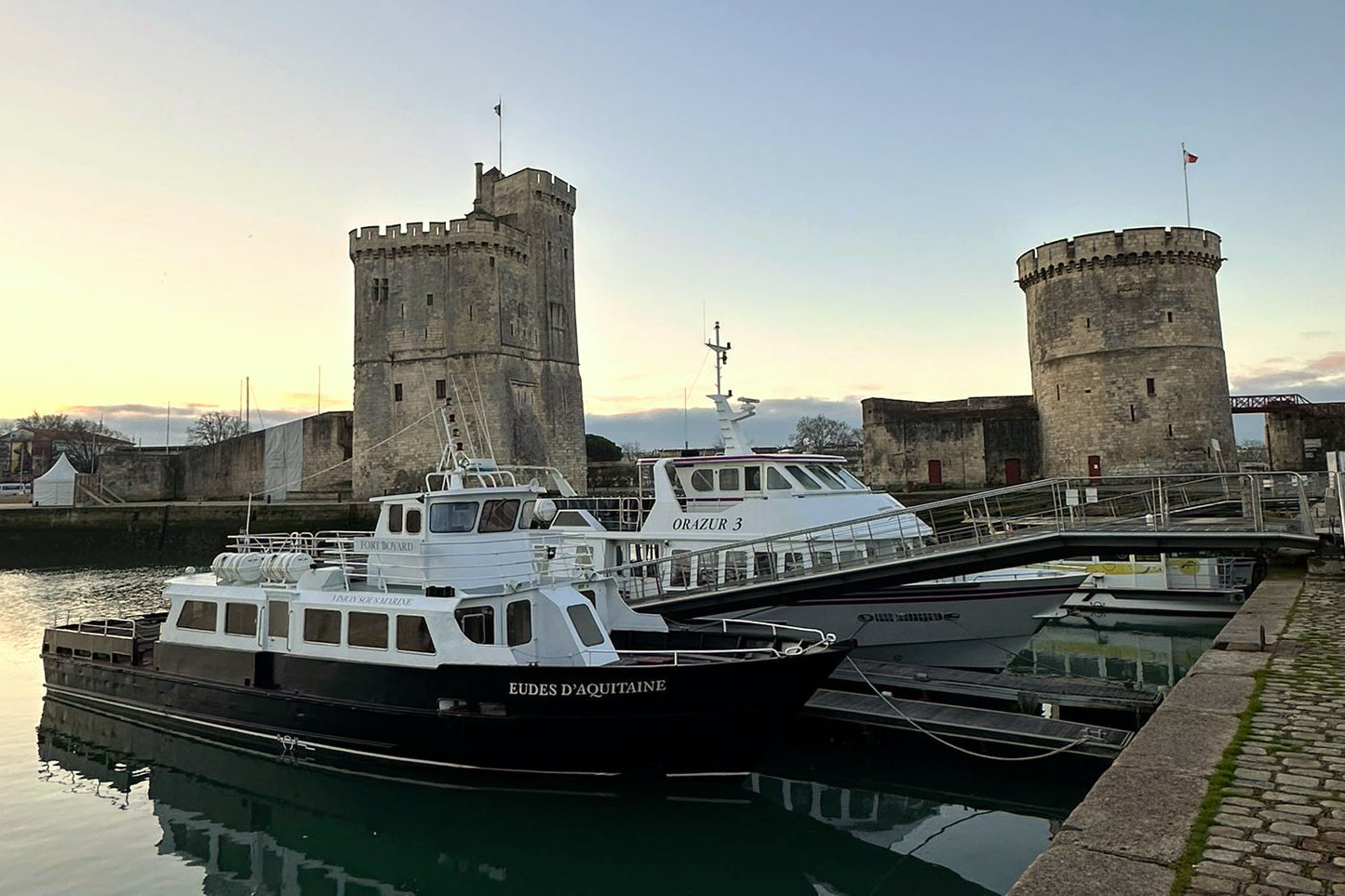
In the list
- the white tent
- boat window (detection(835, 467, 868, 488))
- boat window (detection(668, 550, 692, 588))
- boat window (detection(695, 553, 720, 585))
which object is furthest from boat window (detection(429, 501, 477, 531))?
the white tent

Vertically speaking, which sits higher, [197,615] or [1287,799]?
[197,615]

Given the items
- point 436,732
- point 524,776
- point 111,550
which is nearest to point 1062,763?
point 524,776

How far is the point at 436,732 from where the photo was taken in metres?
10.1

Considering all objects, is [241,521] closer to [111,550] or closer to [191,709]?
[111,550]

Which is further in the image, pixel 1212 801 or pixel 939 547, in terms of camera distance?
pixel 939 547

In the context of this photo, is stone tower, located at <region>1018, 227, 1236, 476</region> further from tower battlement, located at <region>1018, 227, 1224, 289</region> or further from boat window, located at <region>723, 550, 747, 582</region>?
boat window, located at <region>723, 550, 747, 582</region>

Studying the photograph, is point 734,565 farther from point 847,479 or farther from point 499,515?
point 499,515

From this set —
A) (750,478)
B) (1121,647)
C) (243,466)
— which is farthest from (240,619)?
(243,466)

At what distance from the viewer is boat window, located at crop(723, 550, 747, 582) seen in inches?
575

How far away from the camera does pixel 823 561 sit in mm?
14117

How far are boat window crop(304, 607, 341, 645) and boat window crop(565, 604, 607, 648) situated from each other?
3162mm

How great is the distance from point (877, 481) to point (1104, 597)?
18.6 metres

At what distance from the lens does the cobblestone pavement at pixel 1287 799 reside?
382 cm

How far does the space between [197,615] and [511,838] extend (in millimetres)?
6585
